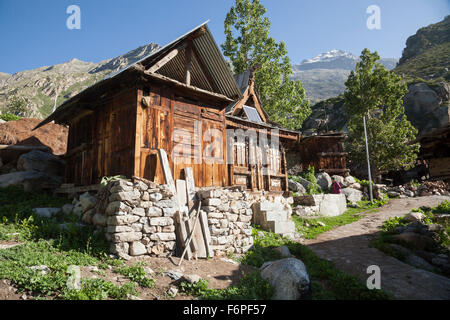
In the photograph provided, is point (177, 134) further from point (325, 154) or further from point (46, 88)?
point (46, 88)

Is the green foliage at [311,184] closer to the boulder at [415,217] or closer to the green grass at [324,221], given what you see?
the green grass at [324,221]

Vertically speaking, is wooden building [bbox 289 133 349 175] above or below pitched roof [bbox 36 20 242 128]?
below

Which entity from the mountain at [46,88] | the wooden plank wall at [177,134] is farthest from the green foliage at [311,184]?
the mountain at [46,88]

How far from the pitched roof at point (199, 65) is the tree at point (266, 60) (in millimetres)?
10820

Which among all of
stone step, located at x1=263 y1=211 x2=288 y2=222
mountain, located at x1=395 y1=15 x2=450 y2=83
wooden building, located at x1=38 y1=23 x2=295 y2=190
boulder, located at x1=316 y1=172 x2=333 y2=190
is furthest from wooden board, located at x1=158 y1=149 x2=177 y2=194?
mountain, located at x1=395 y1=15 x2=450 y2=83

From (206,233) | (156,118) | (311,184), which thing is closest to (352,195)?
(311,184)

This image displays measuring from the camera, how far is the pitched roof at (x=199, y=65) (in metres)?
9.37

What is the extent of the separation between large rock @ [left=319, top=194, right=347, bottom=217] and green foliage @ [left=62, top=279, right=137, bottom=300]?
12.9m

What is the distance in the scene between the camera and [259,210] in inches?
450

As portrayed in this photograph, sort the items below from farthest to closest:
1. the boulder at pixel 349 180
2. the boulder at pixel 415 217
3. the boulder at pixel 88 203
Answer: the boulder at pixel 349 180, the boulder at pixel 415 217, the boulder at pixel 88 203

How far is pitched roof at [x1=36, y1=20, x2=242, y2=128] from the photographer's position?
937 centimetres

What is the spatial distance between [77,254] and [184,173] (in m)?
4.11

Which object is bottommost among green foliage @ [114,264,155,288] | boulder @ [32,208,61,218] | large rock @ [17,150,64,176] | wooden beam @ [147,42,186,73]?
green foliage @ [114,264,155,288]

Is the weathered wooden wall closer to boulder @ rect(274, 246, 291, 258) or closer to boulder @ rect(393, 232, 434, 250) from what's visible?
boulder @ rect(393, 232, 434, 250)
